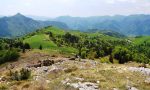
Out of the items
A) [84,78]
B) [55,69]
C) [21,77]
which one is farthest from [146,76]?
[21,77]

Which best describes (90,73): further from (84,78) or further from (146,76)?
(146,76)

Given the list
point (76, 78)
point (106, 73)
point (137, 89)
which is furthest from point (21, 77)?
point (137, 89)

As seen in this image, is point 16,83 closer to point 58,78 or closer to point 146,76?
point 58,78

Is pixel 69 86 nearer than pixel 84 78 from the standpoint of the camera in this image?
Yes

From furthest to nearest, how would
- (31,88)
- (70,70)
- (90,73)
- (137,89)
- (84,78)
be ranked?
(70,70) < (90,73) < (84,78) < (31,88) < (137,89)

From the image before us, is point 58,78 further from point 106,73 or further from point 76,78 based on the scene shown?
point 106,73

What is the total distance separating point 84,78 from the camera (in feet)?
107

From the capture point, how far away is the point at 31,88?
3075 centimetres

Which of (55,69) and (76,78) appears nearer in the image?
(76,78)

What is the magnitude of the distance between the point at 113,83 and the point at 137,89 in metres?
2.65

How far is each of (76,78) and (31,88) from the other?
5084 millimetres

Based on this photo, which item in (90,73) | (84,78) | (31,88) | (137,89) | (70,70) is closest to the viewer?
(137,89)

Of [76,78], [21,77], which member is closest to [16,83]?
[21,77]

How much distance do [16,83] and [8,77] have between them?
4.75m
